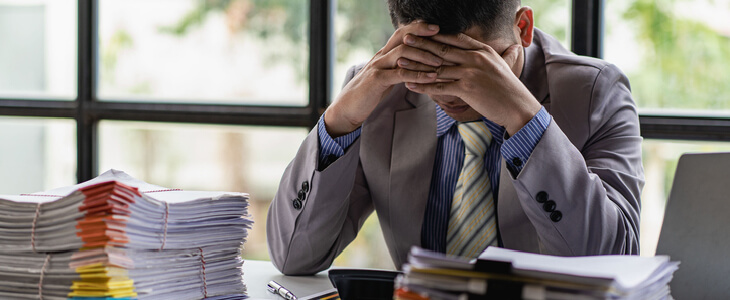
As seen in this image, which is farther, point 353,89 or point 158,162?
point 158,162

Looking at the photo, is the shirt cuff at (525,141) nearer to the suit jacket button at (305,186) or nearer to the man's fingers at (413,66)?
the man's fingers at (413,66)

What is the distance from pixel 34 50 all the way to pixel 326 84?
136 cm

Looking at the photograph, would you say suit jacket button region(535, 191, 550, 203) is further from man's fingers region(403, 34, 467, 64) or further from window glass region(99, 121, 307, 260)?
window glass region(99, 121, 307, 260)

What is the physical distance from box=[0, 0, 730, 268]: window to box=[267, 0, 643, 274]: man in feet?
2.57

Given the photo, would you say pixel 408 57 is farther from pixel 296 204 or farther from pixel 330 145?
pixel 296 204

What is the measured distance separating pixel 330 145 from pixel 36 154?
2.08 meters

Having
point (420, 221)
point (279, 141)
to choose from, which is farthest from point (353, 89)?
point (279, 141)

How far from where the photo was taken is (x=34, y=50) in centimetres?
301

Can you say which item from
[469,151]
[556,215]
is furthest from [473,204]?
[556,215]

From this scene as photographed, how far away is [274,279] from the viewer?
4.77 feet

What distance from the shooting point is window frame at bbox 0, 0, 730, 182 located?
2.21m

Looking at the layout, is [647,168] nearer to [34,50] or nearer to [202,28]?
[202,28]

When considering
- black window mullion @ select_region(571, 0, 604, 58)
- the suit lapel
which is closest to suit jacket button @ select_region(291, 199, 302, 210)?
the suit lapel

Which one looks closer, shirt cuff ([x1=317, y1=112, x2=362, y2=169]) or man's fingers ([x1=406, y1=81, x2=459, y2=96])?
man's fingers ([x1=406, y1=81, x2=459, y2=96])
